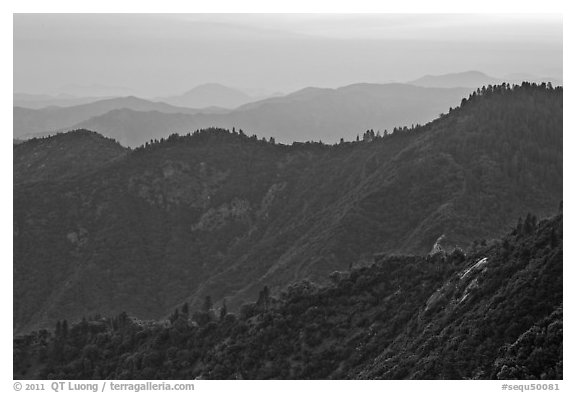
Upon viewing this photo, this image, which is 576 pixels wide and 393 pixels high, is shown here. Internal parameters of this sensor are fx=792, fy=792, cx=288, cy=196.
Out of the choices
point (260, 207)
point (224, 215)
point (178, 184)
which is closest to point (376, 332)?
Answer: point (260, 207)

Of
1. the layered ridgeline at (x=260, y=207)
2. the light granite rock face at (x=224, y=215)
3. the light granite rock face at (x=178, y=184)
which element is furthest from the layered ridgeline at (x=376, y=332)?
the light granite rock face at (x=178, y=184)

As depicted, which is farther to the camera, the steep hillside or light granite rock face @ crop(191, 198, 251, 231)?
the steep hillside

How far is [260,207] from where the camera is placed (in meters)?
112

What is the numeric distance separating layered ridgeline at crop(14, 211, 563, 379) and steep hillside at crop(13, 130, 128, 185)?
7255 centimetres

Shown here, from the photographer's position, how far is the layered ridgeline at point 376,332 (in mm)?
32375

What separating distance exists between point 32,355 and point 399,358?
28128 mm

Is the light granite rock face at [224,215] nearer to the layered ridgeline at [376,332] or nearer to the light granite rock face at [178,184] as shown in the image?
the light granite rock face at [178,184]

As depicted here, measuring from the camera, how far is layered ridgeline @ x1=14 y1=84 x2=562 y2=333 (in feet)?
278

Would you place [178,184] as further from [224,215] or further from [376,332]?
[376,332]

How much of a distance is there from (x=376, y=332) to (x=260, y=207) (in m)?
69.3

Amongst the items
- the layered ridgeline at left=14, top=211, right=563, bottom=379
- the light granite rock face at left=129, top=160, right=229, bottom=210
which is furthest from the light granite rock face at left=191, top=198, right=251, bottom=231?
the layered ridgeline at left=14, top=211, right=563, bottom=379

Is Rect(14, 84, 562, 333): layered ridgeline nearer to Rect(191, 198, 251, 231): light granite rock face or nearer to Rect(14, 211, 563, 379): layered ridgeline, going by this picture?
Rect(191, 198, 251, 231): light granite rock face

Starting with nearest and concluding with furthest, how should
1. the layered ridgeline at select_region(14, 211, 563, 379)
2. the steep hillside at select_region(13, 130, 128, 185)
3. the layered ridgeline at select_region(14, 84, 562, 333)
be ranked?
the layered ridgeline at select_region(14, 211, 563, 379), the layered ridgeline at select_region(14, 84, 562, 333), the steep hillside at select_region(13, 130, 128, 185)

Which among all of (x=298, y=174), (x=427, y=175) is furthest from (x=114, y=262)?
→ (x=427, y=175)
